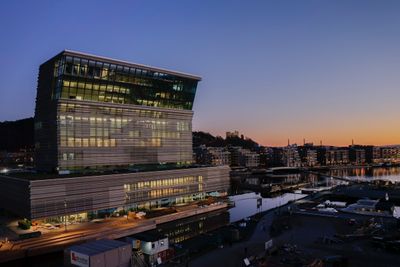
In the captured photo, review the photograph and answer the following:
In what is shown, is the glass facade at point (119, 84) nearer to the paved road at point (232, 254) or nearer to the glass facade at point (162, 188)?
the glass facade at point (162, 188)

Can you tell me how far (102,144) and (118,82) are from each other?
16.4 meters

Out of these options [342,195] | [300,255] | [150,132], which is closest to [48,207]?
[150,132]

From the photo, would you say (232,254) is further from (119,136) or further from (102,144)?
(119,136)

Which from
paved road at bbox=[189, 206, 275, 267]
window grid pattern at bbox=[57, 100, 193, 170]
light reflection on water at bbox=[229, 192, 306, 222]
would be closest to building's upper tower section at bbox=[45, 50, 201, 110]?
window grid pattern at bbox=[57, 100, 193, 170]

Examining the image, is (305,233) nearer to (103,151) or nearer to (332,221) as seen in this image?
(332,221)

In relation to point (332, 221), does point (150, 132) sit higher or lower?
higher

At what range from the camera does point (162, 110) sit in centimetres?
10719

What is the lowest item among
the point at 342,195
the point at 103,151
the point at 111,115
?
the point at 342,195

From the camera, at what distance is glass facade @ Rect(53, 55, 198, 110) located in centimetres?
8556

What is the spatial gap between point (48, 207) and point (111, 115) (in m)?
31.9

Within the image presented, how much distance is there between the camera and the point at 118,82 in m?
94.6

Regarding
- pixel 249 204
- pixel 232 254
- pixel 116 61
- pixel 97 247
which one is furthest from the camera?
pixel 249 204

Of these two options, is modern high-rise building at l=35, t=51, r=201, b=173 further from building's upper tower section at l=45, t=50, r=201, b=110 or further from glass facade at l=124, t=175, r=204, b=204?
glass facade at l=124, t=175, r=204, b=204

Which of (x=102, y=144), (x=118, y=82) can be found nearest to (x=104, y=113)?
(x=102, y=144)
